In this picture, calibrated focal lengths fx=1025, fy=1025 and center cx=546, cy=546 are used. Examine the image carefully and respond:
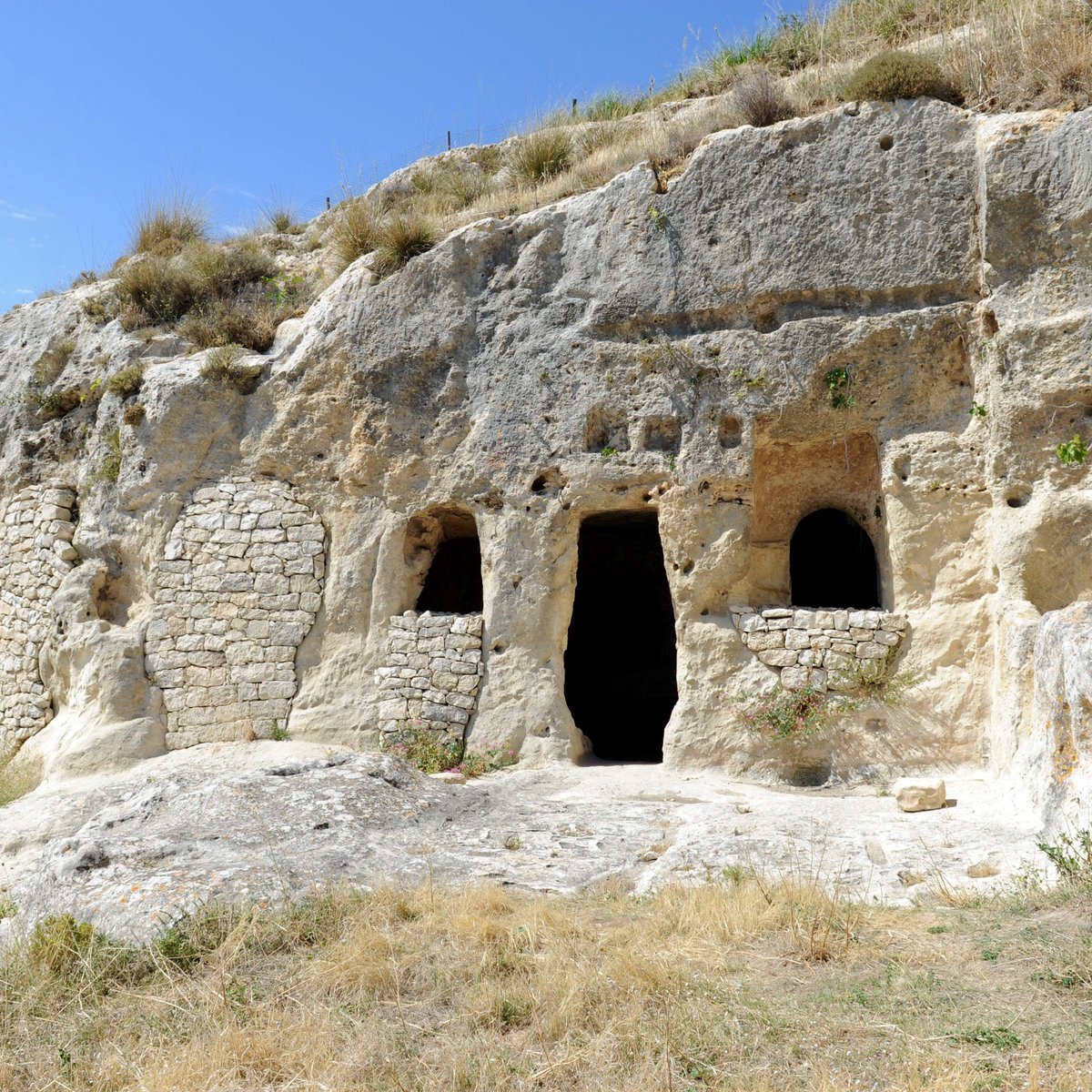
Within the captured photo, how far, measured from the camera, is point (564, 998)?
12.7 ft

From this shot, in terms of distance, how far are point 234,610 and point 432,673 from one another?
2150mm

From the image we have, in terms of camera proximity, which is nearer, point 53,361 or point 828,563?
point 828,563

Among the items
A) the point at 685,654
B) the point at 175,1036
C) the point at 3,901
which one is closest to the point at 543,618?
the point at 685,654

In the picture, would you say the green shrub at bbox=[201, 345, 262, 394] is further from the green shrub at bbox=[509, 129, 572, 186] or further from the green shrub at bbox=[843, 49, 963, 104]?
the green shrub at bbox=[843, 49, 963, 104]

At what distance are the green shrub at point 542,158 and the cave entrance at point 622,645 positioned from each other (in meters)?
4.33

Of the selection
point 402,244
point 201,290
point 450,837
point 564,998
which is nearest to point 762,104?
point 402,244

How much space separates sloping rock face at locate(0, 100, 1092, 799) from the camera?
8242mm

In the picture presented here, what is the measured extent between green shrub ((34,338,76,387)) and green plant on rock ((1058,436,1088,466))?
416 inches

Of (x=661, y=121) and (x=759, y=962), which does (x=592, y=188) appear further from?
(x=759, y=962)

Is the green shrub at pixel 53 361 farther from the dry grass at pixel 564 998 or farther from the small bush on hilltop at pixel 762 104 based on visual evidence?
the dry grass at pixel 564 998

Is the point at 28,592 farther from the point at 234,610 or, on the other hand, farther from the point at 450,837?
the point at 450,837

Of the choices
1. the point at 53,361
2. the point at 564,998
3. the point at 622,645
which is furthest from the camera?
the point at 622,645

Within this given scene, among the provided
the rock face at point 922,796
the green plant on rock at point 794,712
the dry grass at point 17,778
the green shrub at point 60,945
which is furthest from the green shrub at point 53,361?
the rock face at point 922,796

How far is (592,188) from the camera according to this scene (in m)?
10.2
